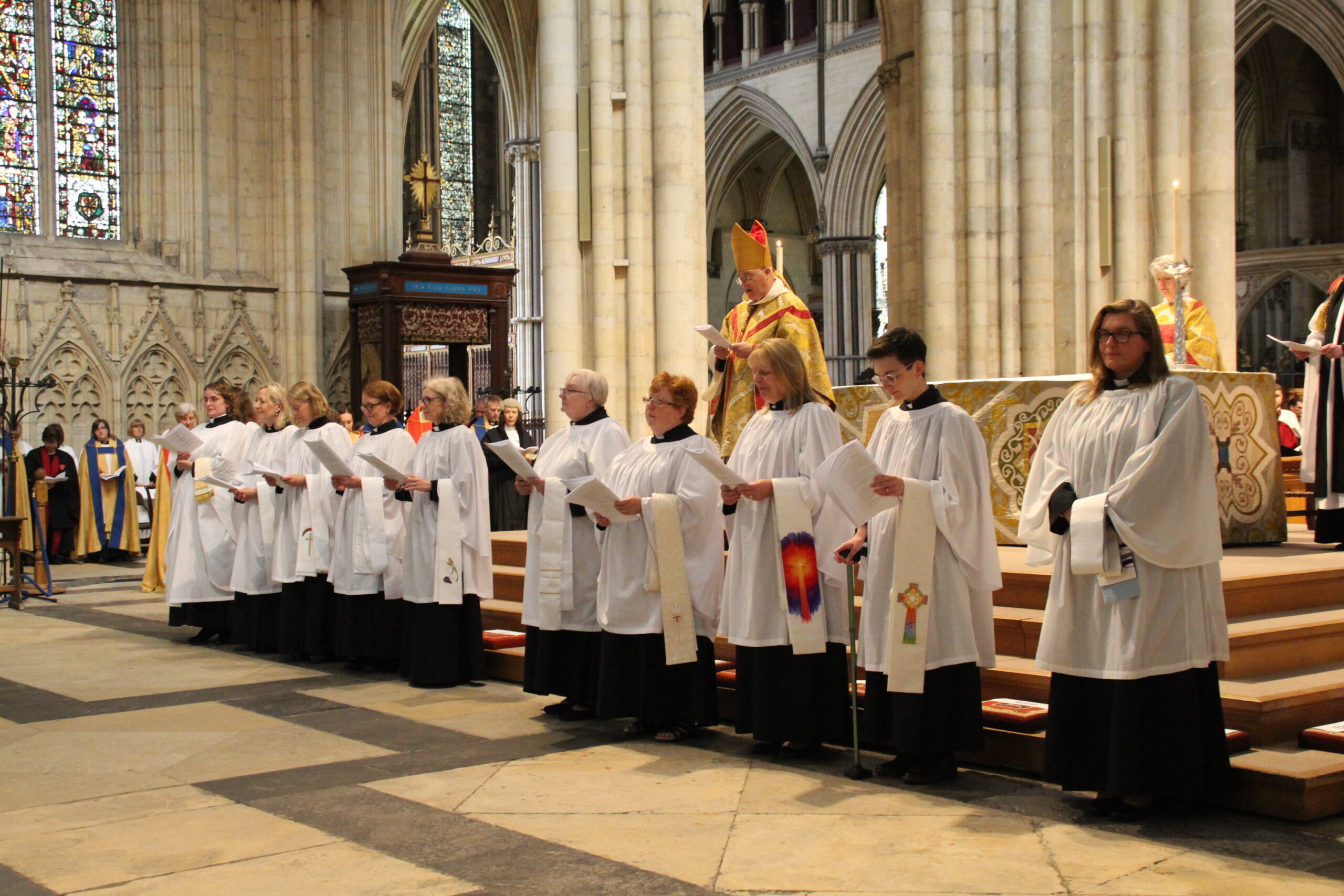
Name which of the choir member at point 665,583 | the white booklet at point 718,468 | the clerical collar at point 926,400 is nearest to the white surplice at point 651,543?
the choir member at point 665,583

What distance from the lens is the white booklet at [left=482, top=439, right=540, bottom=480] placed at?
5527 mm

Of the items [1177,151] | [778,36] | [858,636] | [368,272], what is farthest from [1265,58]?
[858,636]

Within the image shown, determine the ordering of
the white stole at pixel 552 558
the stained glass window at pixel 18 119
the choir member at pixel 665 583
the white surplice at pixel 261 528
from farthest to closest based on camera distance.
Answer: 1. the stained glass window at pixel 18 119
2. the white surplice at pixel 261 528
3. the white stole at pixel 552 558
4. the choir member at pixel 665 583

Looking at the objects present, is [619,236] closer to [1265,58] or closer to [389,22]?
[389,22]

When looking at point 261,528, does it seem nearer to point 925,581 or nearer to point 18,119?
point 925,581

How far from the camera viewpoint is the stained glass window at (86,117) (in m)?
15.9

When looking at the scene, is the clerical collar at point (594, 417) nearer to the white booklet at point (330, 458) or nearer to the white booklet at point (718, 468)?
the white booklet at point (718, 468)

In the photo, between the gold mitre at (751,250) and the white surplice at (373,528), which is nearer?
the gold mitre at (751,250)

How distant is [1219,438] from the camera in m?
6.99

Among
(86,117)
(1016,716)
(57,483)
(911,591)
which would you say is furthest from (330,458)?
(86,117)

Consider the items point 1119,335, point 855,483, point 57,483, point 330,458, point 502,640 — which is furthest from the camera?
point 57,483

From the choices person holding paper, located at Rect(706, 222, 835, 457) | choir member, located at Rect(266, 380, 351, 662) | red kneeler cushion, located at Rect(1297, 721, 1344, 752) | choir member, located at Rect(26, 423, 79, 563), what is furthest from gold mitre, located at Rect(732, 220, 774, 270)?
choir member, located at Rect(26, 423, 79, 563)

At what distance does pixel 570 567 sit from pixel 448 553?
121cm

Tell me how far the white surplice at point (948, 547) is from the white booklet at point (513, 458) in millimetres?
1588
